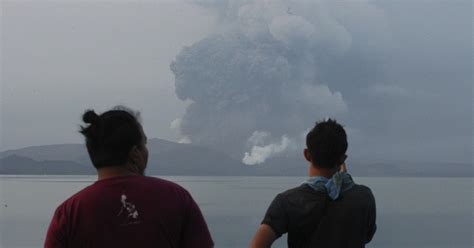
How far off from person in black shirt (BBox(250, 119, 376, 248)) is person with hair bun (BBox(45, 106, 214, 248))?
408mm

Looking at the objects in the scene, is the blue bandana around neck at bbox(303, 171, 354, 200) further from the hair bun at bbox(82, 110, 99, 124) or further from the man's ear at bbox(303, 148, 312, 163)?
the hair bun at bbox(82, 110, 99, 124)

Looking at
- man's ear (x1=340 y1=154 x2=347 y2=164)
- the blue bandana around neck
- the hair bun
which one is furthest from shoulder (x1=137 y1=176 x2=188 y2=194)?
man's ear (x1=340 y1=154 x2=347 y2=164)

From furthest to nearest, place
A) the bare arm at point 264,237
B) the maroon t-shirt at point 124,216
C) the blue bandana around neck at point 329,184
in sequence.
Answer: the blue bandana around neck at point 329,184 → the bare arm at point 264,237 → the maroon t-shirt at point 124,216

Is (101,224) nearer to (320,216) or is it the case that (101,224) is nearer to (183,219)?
(183,219)

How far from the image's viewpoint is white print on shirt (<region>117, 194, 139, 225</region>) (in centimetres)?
236

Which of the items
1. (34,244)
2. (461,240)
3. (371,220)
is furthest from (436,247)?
(371,220)

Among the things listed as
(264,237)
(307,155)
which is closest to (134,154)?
(264,237)

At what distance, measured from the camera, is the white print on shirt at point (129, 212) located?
236 cm

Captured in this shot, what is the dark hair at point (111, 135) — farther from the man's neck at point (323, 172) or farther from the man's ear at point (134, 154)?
the man's neck at point (323, 172)

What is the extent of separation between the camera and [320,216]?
2758mm

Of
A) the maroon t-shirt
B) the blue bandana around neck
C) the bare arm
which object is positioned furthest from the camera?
the blue bandana around neck

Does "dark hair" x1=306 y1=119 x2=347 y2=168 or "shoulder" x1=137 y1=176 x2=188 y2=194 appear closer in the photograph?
"shoulder" x1=137 y1=176 x2=188 y2=194

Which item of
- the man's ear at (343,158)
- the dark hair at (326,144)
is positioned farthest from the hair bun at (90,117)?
the man's ear at (343,158)

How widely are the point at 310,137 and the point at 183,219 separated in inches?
28.6
